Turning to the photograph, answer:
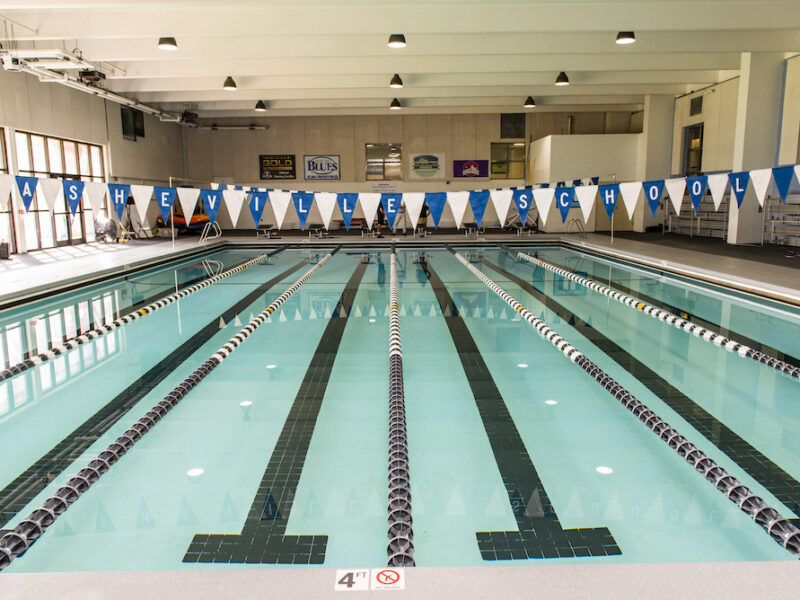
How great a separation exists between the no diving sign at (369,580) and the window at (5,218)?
11313 mm

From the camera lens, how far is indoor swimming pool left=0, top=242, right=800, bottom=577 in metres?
2.34

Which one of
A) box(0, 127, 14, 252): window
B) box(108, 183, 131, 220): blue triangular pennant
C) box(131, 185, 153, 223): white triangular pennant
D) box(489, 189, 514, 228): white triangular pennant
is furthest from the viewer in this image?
box(0, 127, 14, 252): window

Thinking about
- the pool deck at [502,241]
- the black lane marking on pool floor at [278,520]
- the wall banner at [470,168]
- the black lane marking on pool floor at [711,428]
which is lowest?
the black lane marking on pool floor at [278,520]

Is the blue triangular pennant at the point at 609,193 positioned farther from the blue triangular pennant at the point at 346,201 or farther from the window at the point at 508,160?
the window at the point at 508,160

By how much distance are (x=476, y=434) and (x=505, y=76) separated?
34.8 feet

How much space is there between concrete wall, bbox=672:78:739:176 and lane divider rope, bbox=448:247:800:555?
34.1ft

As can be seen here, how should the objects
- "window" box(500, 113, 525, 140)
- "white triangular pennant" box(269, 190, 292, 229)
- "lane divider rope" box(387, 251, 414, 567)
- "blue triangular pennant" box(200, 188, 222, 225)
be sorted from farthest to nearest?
1. "window" box(500, 113, 525, 140)
2. "white triangular pennant" box(269, 190, 292, 229)
3. "blue triangular pennant" box(200, 188, 222, 225)
4. "lane divider rope" box(387, 251, 414, 567)

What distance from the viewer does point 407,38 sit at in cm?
955

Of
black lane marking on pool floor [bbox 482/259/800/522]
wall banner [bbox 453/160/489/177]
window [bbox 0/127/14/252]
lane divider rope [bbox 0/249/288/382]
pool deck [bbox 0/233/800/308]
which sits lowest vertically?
black lane marking on pool floor [bbox 482/259/800/522]

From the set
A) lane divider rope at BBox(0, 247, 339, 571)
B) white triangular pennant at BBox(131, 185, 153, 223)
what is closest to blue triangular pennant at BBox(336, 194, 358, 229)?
white triangular pennant at BBox(131, 185, 153, 223)

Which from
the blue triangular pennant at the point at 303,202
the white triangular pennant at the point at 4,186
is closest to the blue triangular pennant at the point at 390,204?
the blue triangular pennant at the point at 303,202

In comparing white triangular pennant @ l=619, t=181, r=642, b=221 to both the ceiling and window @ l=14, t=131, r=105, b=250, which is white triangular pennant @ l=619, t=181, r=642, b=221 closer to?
the ceiling

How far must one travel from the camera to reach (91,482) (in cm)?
268

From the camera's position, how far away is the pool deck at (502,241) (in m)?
6.93
